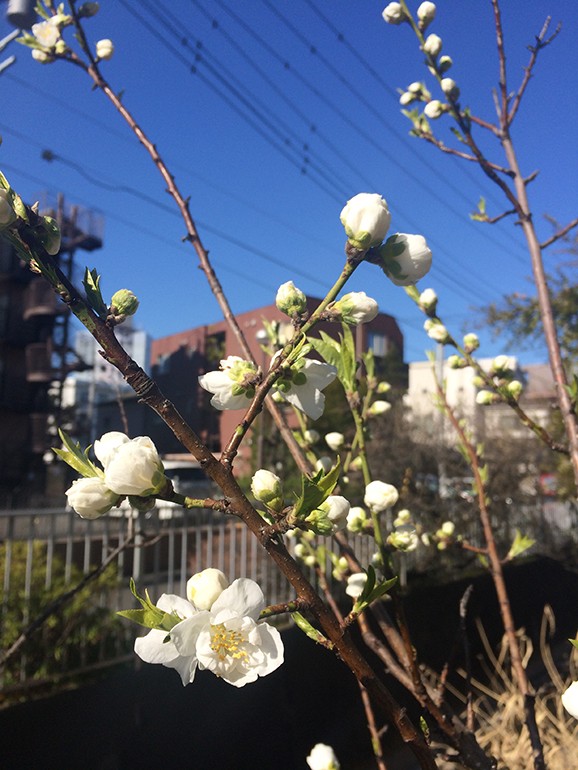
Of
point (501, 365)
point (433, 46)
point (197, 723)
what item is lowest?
point (197, 723)

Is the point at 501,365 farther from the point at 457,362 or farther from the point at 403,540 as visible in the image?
the point at 403,540

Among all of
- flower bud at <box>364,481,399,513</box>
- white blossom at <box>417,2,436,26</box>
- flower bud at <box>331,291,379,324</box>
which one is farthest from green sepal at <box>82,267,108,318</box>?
white blossom at <box>417,2,436,26</box>

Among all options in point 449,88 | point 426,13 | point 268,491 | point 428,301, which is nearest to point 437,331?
point 428,301

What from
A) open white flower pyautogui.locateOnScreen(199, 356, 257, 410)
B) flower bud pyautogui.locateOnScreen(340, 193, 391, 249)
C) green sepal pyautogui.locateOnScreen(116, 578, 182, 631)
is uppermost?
flower bud pyautogui.locateOnScreen(340, 193, 391, 249)

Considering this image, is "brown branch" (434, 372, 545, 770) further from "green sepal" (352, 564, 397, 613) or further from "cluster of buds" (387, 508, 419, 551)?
"green sepal" (352, 564, 397, 613)

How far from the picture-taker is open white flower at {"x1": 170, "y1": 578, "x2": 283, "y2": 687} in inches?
21.5

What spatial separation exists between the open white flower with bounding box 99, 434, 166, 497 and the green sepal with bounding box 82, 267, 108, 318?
0.13 meters

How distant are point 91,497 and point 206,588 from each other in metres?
0.16

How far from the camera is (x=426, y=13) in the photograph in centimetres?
174

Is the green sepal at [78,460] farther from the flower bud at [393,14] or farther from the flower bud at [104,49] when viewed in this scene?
the flower bud at [393,14]

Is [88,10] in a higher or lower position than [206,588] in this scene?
higher

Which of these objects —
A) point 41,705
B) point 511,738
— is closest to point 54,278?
point 41,705

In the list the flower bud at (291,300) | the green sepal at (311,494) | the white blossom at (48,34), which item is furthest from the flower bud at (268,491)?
the white blossom at (48,34)

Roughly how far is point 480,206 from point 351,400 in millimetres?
1151
